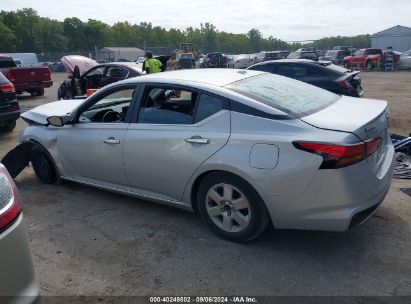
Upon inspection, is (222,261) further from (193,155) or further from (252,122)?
(252,122)

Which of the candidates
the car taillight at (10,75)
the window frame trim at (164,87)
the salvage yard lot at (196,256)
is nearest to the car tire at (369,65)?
the car taillight at (10,75)

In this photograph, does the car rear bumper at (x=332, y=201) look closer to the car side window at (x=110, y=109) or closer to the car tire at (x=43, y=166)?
the car side window at (x=110, y=109)

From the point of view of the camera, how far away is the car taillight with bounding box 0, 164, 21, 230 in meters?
2.02

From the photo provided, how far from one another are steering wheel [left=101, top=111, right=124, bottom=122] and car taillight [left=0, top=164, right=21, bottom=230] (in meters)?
2.27

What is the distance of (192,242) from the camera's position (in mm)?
3740

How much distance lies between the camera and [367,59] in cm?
3075

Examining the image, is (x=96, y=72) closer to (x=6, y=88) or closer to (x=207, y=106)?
(x=6, y=88)

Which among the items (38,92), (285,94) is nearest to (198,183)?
(285,94)

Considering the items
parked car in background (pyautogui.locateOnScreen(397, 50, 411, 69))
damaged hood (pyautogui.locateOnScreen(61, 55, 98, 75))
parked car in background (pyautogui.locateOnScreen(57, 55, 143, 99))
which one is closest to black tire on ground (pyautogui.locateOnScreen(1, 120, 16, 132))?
parked car in background (pyautogui.locateOnScreen(57, 55, 143, 99))

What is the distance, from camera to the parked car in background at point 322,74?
9188 millimetres

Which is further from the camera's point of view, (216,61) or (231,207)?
(216,61)

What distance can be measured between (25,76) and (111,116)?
13.2 m

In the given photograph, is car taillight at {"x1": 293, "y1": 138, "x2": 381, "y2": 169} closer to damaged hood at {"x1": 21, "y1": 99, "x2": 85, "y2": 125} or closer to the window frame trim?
the window frame trim

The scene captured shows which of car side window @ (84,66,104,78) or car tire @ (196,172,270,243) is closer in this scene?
car tire @ (196,172,270,243)
